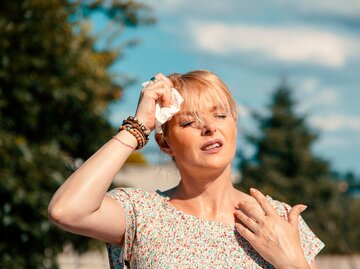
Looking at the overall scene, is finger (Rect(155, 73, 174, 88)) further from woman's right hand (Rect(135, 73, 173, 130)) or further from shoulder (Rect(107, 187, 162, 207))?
shoulder (Rect(107, 187, 162, 207))

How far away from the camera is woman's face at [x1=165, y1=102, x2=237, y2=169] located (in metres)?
3.00

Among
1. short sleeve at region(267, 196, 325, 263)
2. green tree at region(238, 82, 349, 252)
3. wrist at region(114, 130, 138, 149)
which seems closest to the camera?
wrist at region(114, 130, 138, 149)

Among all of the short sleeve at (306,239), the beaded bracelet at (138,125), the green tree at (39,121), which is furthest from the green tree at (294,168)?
the beaded bracelet at (138,125)

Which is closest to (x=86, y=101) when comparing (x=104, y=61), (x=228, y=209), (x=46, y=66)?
(x=46, y=66)

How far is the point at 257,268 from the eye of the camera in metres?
3.01

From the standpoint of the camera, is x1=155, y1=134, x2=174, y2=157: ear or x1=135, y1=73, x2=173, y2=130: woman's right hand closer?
x1=135, y1=73, x2=173, y2=130: woman's right hand

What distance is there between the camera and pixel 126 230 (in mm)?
3008

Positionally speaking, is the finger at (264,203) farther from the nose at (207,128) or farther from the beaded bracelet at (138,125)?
the beaded bracelet at (138,125)

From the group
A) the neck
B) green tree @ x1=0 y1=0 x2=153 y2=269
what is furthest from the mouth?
green tree @ x1=0 y1=0 x2=153 y2=269

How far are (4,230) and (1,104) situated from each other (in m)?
1.00

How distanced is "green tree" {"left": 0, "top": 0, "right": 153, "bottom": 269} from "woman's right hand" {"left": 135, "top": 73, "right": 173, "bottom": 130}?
392 cm

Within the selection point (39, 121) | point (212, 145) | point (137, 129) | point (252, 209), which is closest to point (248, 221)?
point (252, 209)

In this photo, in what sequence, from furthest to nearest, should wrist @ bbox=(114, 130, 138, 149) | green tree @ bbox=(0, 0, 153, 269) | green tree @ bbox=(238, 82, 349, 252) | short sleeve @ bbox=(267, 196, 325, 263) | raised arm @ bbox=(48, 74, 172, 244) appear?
green tree @ bbox=(238, 82, 349, 252) < green tree @ bbox=(0, 0, 153, 269) < short sleeve @ bbox=(267, 196, 325, 263) < wrist @ bbox=(114, 130, 138, 149) < raised arm @ bbox=(48, 74, 172, 244)

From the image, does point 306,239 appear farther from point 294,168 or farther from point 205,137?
point 294,168
